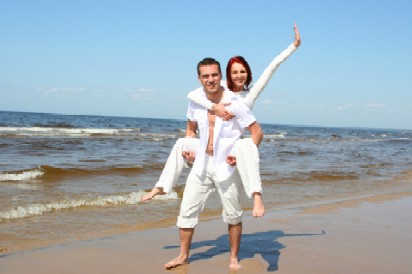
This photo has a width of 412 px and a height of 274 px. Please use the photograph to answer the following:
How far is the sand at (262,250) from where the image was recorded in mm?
4078

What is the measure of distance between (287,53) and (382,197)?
18.4ft

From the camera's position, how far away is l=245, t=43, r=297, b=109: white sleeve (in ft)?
13.1

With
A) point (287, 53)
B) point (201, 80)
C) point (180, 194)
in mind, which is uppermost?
point (287, 53)

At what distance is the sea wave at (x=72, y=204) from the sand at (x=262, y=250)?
197 cm

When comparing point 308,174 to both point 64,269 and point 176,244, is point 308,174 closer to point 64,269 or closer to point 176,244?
point 176,244

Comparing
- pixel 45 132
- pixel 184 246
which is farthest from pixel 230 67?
pixel 45 132

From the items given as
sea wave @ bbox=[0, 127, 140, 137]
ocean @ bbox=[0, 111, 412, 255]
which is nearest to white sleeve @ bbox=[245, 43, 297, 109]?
ocean @ bbox=[0, 111, 412, 255]

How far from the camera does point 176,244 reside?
16.1ft

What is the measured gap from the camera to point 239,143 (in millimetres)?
3869

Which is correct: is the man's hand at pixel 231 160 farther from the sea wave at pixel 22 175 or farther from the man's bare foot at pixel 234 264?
the sea wave at pixel 22 175

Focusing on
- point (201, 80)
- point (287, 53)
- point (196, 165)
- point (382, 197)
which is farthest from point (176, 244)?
point (382, 197)

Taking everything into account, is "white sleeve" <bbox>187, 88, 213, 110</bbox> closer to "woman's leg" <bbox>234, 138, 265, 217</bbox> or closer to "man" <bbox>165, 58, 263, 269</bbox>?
"man" <bbox>165, 58, 263, 269</bbox>

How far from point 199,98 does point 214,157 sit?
534mm

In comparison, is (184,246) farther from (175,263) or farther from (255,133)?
(255,133)
